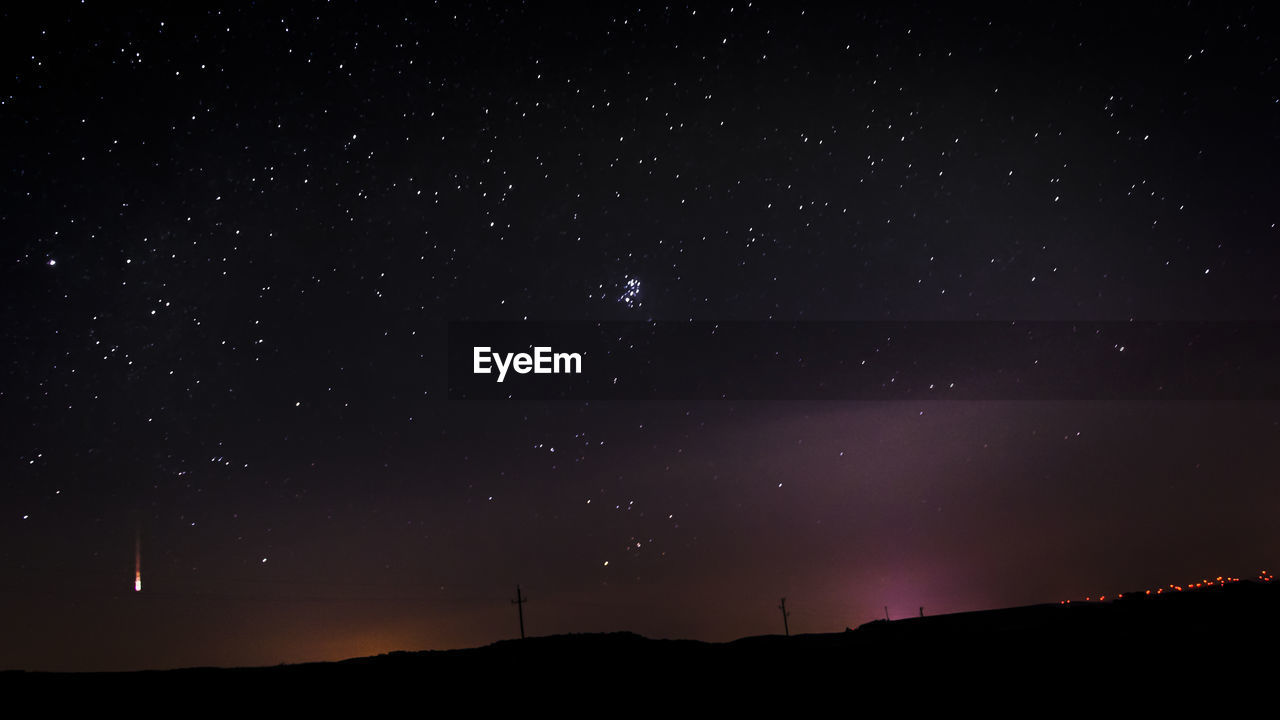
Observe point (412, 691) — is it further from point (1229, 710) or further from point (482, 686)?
point (1229, 710)

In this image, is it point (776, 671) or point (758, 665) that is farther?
point (758, 665)

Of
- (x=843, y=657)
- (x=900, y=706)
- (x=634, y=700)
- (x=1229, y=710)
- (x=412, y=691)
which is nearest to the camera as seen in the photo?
(x=1229, y=710)

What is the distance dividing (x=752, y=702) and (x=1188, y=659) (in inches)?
277

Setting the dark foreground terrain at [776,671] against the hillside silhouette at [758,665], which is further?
the hillside silhouette at [758,665]

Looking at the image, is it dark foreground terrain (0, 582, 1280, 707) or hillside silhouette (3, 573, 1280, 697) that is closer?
dark foreground terrain (0, 582, 1280, 707)

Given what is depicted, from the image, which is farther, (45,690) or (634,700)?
(45,690)

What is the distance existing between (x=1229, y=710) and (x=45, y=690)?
17.1 meters

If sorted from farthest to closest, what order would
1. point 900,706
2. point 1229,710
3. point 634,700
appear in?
point 634,700, point 900,706, point 1229,710

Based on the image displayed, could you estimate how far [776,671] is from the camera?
36.9 ft

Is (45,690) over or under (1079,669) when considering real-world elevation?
over

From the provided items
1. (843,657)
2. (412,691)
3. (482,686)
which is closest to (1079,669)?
(843,657)

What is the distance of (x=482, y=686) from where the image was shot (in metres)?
11.2

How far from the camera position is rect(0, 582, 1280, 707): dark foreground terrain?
34.1 feet

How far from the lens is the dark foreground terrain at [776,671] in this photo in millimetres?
10391
